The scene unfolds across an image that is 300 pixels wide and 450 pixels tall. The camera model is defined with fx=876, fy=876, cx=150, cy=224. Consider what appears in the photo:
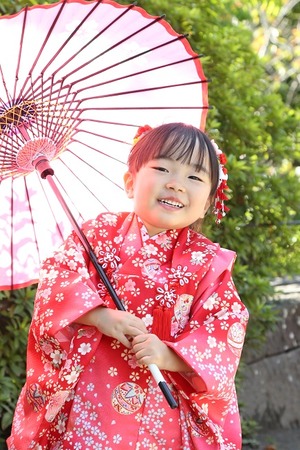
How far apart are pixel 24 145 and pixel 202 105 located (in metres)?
0.73

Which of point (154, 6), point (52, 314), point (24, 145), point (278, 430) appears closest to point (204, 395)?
point (52, 314)

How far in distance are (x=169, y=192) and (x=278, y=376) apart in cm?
335

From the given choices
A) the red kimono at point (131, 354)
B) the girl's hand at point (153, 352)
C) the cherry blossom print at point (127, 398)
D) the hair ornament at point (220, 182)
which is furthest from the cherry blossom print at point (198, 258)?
the cherry blossom print at point (127, 398)

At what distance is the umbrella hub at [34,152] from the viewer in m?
3.04

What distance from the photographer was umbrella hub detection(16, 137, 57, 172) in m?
3.04

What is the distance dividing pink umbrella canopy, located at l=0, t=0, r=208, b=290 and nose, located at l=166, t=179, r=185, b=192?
1.40ft

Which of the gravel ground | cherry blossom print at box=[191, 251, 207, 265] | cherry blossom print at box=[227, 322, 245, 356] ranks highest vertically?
cherry blossom print at box=[191, 251, 207, 265]

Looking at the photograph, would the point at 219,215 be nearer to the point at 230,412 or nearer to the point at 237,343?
the point at 237,343

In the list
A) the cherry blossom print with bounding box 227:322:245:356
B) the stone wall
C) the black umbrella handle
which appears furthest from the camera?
the stone wall

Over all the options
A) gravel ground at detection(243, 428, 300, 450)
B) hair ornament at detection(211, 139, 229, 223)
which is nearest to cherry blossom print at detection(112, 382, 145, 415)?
hair ornament at detection(211, 139, 229, 223)

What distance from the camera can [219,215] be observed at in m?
3.15

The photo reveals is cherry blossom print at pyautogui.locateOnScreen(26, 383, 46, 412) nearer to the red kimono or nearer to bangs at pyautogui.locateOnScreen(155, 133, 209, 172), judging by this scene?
the red kimono

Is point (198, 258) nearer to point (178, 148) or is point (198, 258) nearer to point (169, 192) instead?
point (169, 192)

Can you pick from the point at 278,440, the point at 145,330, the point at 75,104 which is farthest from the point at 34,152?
the point at 278,440
